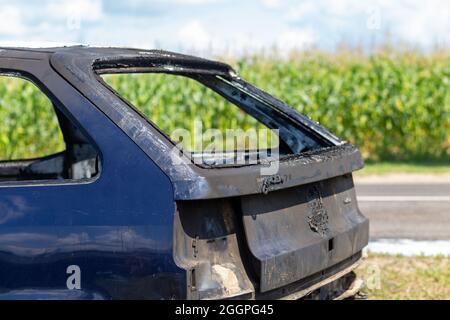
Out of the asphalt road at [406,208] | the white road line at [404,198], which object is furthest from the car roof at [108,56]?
the white road line at [404,198]

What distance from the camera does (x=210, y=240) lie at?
10.9 feet

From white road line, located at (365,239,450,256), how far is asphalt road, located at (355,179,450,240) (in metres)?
0.30

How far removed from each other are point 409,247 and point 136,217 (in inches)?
198

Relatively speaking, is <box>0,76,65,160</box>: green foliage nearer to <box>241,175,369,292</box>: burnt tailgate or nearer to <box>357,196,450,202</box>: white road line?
<box>357,196,450,202</box>: white road line

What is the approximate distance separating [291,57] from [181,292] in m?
17.9

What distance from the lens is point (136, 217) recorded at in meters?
3.19

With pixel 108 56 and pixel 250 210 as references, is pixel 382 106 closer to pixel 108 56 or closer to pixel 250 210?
pixel 108 56

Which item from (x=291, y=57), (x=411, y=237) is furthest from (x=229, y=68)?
(x=291, y=57)

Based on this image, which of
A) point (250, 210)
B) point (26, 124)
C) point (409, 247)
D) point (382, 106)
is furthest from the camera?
point (382, 106)

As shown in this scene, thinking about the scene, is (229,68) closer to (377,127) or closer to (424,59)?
(377,127)

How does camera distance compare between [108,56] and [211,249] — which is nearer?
[211,249]

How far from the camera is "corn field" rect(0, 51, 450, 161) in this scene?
1631 centimetres

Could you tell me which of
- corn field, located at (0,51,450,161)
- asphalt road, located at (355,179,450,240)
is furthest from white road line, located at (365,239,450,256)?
corn field, located at (0,51,450,161)

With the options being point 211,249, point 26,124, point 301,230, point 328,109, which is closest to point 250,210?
point 211,249
